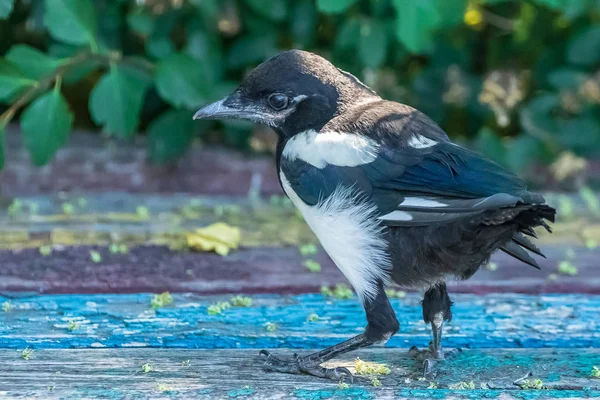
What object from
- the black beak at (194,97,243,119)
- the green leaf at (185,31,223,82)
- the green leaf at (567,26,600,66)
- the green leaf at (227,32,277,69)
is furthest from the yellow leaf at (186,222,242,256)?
the green leaf at (567,26,600,66)

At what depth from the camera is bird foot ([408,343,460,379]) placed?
2.02 m

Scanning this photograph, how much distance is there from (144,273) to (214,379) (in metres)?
0.72

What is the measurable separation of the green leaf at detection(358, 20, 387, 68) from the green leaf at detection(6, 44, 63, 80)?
112cm

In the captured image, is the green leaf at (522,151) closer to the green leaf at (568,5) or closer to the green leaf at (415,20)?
the green leaf at (568,5)

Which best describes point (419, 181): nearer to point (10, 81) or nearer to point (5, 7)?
point (5, 7)

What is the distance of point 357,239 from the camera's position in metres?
2.07

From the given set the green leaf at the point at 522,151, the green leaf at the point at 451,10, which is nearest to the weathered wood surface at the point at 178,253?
the green leaf at the point at 522,151

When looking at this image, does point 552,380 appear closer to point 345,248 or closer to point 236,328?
point 345,248

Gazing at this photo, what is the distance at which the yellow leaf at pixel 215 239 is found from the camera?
111 inches

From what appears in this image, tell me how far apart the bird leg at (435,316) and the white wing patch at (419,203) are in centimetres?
27

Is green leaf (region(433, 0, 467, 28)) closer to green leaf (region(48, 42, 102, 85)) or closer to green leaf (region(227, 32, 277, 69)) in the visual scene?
green leaf (region(227, 32, 277, 69))

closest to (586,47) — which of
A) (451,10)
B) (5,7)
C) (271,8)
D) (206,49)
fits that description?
(451,10)

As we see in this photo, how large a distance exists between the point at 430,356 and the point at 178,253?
1.00 metres

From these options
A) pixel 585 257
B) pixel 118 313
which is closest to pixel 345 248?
pixel 118 313
